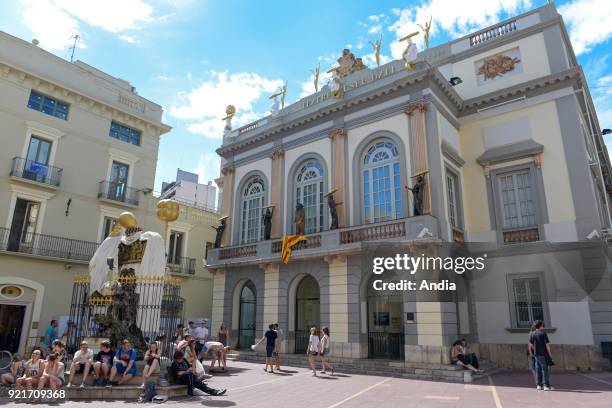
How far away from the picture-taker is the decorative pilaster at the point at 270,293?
18.6 metres

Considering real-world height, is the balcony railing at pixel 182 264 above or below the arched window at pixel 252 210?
below

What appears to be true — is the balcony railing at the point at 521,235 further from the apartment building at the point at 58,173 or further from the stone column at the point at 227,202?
the apartment building at the point at 58,173

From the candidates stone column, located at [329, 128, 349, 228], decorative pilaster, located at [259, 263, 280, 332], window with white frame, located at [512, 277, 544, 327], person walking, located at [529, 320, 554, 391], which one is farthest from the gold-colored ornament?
decorative pilaster, located at [259, 263, 280, 332]

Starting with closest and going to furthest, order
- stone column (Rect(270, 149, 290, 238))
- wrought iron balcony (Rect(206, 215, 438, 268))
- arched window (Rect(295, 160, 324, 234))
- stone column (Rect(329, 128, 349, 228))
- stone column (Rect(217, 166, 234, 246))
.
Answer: wrought iron balcony (Rect(206, 215, 438, 268)), stone column (Rect(329, 128, 349, 228)), arched window (Rect(295, 160, 324, 234)), stone column (Rect(270, 149, 290, 238)), stone column (Rect(217, 166, 234, 246))

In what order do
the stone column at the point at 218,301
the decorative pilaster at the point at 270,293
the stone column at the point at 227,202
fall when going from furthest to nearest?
the stone column at the point at 227,202, the stone column at the point at 218,301, the decorative pilaster at the point at 270,293

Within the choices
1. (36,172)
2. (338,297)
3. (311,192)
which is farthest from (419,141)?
(36,172)

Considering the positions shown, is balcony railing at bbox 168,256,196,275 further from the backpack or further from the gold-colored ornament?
the gold-colored ornament

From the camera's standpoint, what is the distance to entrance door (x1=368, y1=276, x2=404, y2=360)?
15.8 metres

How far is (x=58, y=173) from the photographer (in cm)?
2077

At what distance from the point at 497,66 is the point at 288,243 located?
39.7ft

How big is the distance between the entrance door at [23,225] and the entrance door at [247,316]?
33.3 ft

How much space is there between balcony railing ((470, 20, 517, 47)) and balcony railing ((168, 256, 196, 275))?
20.5 meters

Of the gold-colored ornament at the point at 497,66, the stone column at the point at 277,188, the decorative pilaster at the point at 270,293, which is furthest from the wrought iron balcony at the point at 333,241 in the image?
the gold-colored ornament at the point at 497,66

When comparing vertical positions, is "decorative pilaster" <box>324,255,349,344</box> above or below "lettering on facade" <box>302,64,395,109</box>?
below
